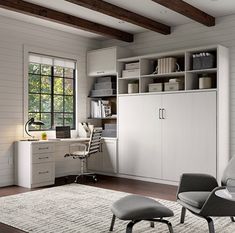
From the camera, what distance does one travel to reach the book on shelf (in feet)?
22.7

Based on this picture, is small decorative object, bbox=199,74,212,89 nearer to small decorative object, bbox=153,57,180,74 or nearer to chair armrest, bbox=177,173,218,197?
small decorative object, bbox=153,57,180,74

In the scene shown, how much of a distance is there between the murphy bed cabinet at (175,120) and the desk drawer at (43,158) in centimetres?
139

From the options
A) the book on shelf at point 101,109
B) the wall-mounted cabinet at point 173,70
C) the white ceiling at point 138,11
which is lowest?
the book on shelf at point 101,109

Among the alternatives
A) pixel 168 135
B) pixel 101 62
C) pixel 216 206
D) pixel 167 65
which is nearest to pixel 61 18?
pixel 101 62

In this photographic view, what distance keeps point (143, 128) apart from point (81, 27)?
2.07 m

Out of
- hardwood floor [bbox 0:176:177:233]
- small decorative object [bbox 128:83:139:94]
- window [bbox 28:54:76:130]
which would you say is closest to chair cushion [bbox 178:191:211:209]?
hardwood floor [bbox 0:176:177:233]

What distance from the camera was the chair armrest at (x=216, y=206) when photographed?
310 cm

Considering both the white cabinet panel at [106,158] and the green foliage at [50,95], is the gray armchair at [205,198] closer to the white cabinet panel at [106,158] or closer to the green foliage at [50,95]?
the white cabinet panel at [106,158]

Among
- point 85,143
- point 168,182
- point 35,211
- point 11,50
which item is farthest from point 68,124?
point 35,211

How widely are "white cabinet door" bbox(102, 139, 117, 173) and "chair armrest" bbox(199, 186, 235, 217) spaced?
358 centimetres

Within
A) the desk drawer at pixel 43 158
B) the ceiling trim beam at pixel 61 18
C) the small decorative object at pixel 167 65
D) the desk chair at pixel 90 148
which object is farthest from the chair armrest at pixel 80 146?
the ceiling trim beam at pixel 61 18

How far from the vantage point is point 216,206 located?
10.3 ft

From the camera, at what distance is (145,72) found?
6355mm

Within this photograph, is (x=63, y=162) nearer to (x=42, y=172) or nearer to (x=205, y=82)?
(x=42, y=172)
